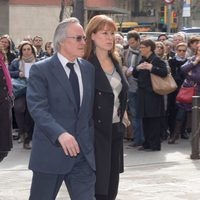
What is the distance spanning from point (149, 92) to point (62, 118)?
6147 millimetres

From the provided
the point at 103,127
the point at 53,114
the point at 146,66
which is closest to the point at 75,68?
the point at 53,114

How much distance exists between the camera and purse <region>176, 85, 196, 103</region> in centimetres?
1133

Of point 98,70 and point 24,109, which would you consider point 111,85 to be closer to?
point 98,70

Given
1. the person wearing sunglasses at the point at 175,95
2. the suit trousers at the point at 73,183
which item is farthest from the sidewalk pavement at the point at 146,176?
the suit trousers at the point at 73,183

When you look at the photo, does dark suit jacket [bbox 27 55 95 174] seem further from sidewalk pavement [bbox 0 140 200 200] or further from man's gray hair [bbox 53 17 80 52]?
sidewalk pavement [bbox 0 140 200 200]

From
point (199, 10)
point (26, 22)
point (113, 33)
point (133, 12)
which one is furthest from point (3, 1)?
point (133, 12)

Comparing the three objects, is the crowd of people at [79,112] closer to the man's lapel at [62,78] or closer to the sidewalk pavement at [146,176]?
the man's lapel at [62,78]

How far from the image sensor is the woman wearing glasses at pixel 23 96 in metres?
11.1

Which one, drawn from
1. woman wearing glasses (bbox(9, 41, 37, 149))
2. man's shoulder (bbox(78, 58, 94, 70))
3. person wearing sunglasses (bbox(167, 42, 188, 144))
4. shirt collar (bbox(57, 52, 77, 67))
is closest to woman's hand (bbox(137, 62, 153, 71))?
person wearing sunglasses (bbox(167, 42, 188, 144))

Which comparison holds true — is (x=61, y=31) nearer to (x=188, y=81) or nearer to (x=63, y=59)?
(x=63, y=59)

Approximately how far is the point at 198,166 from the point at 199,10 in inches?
2421

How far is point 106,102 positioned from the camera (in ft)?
17.1

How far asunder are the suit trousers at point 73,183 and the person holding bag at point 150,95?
19.4ft

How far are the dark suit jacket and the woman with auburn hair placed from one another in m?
0.36
